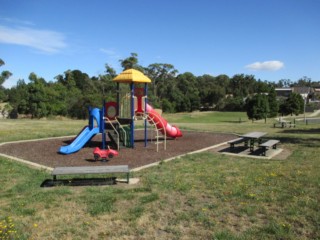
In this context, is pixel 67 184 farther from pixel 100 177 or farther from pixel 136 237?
pixel 136 237

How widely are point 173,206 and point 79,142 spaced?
821 centimetres

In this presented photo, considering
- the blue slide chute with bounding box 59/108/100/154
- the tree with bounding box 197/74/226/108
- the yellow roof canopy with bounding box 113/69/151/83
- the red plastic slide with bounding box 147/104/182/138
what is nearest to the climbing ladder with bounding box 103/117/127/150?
the blue slide chute with bounding box 59/108/100/154

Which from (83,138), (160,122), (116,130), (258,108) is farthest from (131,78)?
(258,108)

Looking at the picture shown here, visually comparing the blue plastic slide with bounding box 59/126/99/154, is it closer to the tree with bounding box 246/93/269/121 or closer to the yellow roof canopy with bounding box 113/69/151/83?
the yellow roof canopy with bounding box 113/69/151/83

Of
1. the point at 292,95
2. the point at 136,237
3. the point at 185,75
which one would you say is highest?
the point at 185,75

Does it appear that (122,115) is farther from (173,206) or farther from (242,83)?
(242,83)

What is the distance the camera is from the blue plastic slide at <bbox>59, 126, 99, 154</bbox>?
13234 mm

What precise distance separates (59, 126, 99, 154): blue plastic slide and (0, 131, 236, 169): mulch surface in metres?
0.24

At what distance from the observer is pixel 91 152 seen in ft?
45.1

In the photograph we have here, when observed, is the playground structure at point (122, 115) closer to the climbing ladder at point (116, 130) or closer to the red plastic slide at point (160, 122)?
the climbing ladder at point (116, 130)

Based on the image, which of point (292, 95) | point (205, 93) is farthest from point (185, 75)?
point (292, 95)

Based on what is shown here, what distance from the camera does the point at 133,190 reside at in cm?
782

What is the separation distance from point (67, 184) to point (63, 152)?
4.96 metres

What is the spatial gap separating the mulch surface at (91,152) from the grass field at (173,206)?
5.89 feet
